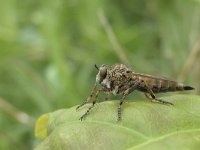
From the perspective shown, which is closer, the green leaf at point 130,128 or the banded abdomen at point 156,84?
the green leaf at point 130,128

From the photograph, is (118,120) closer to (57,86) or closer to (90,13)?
(57,86)

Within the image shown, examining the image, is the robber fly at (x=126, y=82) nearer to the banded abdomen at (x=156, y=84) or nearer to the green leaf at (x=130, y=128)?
the banded abdomen at (x=156, y=84)

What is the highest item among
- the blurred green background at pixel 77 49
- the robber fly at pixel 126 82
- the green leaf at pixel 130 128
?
the blurred green background at pixel 77 49

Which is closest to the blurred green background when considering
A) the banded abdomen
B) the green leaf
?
the banded abdomen

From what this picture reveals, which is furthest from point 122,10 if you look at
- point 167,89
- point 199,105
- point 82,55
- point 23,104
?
point 199,105

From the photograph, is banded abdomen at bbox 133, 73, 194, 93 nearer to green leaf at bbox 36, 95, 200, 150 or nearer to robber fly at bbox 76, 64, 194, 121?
robber fly at bbox 76, 64, 194, 121

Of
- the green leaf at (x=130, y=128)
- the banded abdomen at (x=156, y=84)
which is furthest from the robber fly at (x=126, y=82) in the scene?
the green leaf at (x=130, y=128)
